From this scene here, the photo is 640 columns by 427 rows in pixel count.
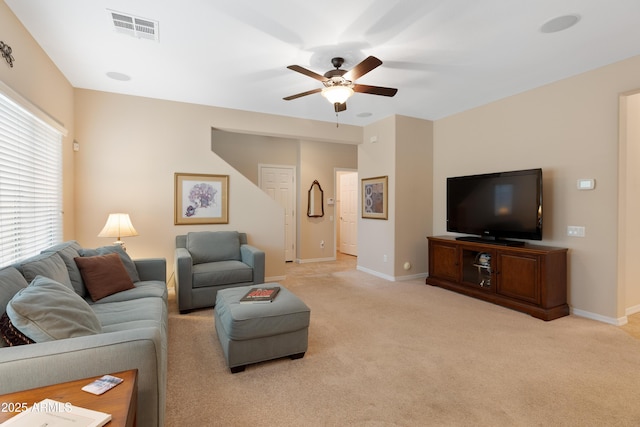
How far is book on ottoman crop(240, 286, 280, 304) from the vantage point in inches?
94.7

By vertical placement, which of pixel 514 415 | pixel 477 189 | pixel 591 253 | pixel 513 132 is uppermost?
pixel 513 132

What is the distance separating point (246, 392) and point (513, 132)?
13.9 feet

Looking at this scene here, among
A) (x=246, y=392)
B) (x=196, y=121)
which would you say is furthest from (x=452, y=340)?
(x=196, y=121)

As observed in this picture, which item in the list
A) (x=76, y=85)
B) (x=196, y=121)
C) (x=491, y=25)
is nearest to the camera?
(x=491, y=25)

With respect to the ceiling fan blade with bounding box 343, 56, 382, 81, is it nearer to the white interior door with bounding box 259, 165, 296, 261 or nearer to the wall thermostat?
the wall thermostat

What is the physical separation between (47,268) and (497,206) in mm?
4477

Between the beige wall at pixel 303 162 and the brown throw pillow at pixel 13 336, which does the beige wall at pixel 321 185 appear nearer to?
the beige wall at pixel 303 162

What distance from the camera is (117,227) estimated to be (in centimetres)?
352

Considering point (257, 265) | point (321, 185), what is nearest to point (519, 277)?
point (257, 265)

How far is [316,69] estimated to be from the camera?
3223 millimetres

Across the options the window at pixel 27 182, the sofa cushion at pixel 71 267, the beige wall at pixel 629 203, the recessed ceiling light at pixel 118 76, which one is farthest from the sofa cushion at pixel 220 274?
the beige wall at pixel 629 203

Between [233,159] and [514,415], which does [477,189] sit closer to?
[514,415]

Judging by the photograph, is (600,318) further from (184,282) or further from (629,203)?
Answer: (184,282)

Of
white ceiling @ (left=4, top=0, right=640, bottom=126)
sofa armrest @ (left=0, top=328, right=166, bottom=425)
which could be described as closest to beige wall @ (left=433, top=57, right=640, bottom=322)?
white ceiling @ (left=4, top=0, right=640, bottom=126)
